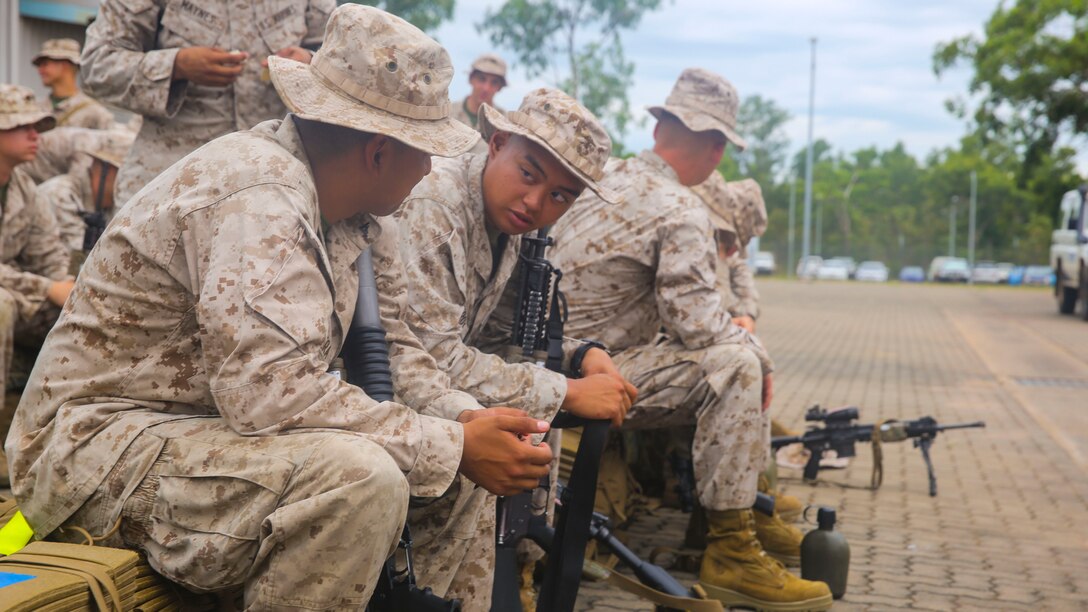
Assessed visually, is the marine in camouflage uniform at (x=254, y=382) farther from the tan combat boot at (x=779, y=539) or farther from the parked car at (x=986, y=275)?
the parked car at (x=986, y=275)

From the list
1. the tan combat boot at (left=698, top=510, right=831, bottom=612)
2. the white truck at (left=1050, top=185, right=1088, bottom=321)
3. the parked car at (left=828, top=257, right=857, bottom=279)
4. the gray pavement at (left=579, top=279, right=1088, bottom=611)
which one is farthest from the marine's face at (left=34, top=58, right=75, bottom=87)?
the parked car at (left=828, top=257, right=857, bottom=279)

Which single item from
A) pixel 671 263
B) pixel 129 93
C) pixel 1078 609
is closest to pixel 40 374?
pixel 129 93

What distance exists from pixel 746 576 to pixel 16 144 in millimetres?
3681

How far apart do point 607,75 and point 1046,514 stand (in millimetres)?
24578

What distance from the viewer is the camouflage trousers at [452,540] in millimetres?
2967

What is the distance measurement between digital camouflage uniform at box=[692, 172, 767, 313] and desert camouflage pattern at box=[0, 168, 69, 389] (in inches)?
145

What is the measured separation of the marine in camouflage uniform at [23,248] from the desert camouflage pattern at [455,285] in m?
2.22

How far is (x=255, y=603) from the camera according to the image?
2.25 m

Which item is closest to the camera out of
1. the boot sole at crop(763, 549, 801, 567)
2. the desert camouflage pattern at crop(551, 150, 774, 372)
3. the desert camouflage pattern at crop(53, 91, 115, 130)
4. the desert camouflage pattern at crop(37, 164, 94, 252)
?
the desert camouflage pattern at crop(551, 150, 774, 372)

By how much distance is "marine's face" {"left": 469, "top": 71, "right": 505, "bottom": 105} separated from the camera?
30.0ft

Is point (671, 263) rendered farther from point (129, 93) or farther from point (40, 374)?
point (40, 374)

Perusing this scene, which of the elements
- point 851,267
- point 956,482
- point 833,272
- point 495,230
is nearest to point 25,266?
point 495,230

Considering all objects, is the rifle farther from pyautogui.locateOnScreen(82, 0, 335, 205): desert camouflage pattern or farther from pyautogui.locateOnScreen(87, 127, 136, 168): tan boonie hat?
pyautogui.locateOnScreen(87, 127, 136, 168): tan boonie hat

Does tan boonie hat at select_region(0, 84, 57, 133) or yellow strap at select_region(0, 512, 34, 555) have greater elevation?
tan boonie hat at select_region(0, 84, 57, 133)
